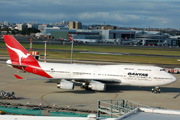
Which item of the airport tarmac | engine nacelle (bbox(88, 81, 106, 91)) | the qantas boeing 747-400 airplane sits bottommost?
the airport tarmac

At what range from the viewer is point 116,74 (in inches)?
1919

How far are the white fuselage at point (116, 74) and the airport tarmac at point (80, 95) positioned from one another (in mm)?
2051

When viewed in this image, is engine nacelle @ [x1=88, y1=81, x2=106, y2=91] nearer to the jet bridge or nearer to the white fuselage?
the white fuselage

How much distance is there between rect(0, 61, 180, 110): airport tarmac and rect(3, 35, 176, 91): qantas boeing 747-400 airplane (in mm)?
1526

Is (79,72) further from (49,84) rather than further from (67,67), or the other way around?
(49,84)

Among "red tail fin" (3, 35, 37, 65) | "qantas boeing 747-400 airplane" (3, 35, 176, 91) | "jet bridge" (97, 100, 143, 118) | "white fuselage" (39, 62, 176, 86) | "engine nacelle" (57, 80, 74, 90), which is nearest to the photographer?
"jet bridge" (97, 100, 143, 118)

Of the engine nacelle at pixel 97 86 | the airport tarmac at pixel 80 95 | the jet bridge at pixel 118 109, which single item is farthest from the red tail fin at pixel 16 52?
the jet bridge at pixel 118 109

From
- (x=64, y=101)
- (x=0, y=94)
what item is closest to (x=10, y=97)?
(x=0, y=94)

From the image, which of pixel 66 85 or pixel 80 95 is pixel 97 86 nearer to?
pixel 80 95

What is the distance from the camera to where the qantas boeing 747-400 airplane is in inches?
1881

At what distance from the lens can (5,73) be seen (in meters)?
64.4

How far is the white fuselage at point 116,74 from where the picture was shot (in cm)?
4809

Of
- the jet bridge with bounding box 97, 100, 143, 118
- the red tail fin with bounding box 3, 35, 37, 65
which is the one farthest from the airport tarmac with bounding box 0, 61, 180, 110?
the jet bridge with bounding box 97, 100, 143, 118

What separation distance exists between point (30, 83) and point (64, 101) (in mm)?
15324
